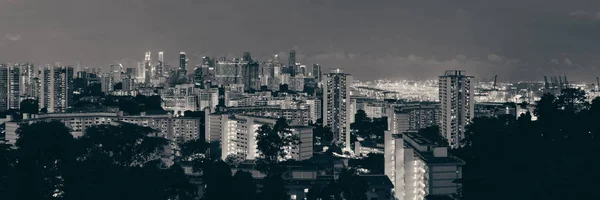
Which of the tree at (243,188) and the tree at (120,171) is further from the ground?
the tree at (120,171)

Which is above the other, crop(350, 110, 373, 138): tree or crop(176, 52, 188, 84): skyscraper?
crop(176, 52, 188, 84): skyscraper

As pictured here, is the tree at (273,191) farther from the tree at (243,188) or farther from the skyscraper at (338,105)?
the skyscraper at (338,105)

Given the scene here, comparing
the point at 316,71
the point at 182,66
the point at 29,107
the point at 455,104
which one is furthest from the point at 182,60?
the point at 455,104

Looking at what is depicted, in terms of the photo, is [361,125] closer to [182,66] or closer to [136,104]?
[136,104]

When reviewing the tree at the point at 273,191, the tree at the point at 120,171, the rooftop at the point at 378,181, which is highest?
the tree at the point at 120,171

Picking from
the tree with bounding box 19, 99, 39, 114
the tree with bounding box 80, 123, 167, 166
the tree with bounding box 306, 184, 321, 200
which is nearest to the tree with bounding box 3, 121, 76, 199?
the tree with bounding box 80, 123, 167, 166

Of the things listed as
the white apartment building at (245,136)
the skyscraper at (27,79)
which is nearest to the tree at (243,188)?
the white apartment building at (245,136)

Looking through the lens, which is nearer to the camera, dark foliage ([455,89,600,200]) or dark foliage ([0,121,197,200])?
dark foliage ([455,89,600,200])

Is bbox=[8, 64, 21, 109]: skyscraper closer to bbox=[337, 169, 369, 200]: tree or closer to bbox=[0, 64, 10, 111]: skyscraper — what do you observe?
bbox=[0, 64, 10, 111]: skyscraper

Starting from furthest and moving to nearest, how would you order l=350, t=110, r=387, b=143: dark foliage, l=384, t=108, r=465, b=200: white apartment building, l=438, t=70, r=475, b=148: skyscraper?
l=350, t=110, r=387, b=143: dark foliage → l=438, t=70, r=475, b=148: skyscraper → l=384, t=108, r=465, b=200: white apartment building
